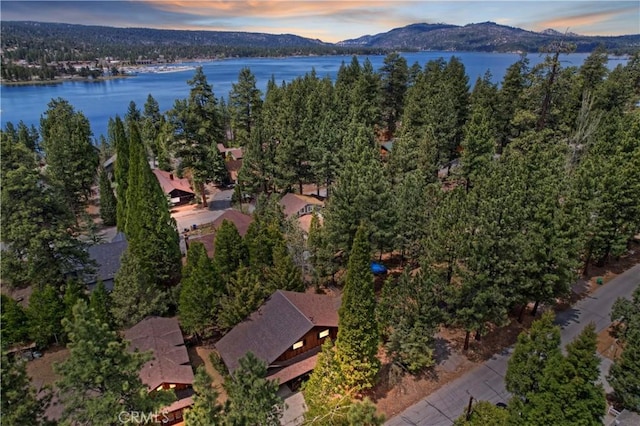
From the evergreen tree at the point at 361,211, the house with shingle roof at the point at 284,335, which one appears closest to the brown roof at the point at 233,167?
the evergreen tree at the point at 361,211

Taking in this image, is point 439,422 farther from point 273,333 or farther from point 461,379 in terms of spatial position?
point 273,333

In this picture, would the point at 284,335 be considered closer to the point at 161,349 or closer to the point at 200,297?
the point at 200,297

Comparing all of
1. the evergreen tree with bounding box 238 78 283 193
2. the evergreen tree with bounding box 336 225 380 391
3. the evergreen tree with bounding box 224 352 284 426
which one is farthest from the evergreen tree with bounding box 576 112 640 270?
the evergreen tree with bounding box 238 78 283 193

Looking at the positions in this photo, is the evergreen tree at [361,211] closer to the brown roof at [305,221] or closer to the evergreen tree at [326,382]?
the evergreen tree at [326,382]

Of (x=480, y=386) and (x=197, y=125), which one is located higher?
(x=197, y=125)

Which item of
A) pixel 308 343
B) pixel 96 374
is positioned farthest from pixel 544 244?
pixel 96 374

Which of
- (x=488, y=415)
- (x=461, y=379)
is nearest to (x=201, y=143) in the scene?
(x=461, y=379)

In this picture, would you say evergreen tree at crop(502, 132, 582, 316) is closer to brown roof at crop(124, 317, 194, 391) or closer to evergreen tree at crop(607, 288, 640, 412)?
evergreen tree at crop(607, 288, 640, 412)
